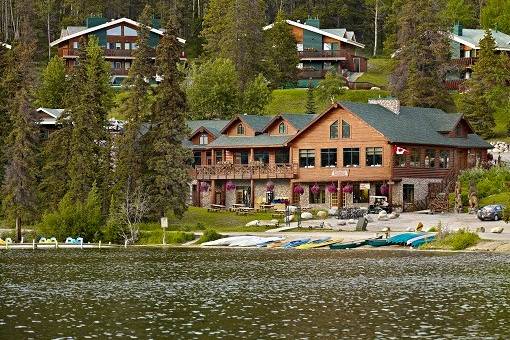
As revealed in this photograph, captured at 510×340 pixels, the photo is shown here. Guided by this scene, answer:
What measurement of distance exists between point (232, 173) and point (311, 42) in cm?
4846

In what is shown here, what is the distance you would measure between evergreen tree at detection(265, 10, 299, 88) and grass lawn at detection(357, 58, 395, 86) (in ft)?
28.4

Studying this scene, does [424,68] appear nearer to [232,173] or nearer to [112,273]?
[232,173]

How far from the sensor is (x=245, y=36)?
132 metres

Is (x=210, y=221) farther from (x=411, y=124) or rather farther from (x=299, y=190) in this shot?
(x=411, y=124)

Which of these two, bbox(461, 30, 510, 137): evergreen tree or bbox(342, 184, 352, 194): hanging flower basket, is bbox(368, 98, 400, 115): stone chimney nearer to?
bbox(342, 184, 352, 194): hanging flower basket

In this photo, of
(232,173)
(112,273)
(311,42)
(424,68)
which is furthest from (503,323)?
(311,42)

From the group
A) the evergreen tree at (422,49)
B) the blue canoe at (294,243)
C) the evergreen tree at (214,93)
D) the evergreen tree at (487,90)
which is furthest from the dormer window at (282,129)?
the blue canoe at (294,243)

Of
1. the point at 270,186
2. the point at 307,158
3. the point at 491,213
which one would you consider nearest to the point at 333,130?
the point at 307,158

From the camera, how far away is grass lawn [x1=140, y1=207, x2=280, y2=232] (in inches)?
3219

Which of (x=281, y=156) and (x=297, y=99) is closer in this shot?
(x=281, y=156)

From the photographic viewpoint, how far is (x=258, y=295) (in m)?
43.5

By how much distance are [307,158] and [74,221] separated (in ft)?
77.0

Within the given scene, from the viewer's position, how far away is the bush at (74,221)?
78938 mm

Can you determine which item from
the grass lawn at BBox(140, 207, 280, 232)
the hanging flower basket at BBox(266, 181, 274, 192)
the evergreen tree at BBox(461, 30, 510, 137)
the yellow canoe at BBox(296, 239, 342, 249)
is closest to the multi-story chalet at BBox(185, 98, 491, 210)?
the hanging flower basket at BBox(266, 181, 274, 192)
